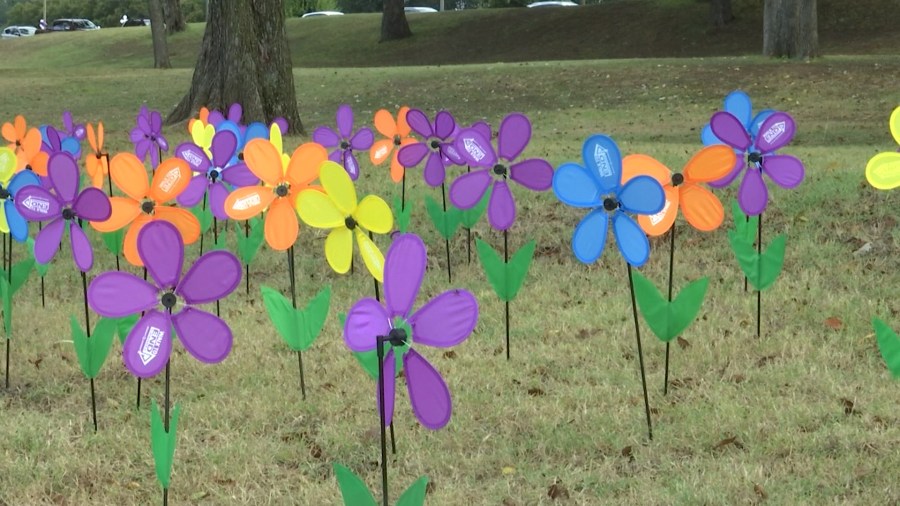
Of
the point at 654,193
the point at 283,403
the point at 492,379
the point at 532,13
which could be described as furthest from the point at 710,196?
the point at 532,13

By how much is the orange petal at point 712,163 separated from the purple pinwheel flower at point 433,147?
1.64 m

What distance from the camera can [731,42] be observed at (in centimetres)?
2580

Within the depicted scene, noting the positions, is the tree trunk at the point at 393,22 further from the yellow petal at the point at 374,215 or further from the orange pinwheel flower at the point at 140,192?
the yellow petal at the point at 374,215

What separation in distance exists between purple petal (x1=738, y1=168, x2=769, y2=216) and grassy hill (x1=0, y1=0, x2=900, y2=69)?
19.8m

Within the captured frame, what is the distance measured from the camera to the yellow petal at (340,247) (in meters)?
3.60

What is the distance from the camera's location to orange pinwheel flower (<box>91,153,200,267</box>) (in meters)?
3.65

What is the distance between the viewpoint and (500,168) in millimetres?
4418

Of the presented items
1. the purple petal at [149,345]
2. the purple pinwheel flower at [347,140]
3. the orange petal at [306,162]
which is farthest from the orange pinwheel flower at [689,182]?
the purple pinwheel flower at [347,140]

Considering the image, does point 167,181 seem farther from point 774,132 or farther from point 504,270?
point 774,132

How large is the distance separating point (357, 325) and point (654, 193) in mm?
1288

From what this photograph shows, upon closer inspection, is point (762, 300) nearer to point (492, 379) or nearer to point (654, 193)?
point (492, 379)

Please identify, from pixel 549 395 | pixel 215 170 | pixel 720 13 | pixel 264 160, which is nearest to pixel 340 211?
pixel 264 160

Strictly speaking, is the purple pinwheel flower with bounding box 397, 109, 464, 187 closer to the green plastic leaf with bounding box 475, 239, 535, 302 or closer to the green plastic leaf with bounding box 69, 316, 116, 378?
the green plastic leaf with bounding box 475, 239, 535, 302

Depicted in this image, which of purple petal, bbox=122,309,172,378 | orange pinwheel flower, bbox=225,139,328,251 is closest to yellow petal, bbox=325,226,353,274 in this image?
orange pinwheel flower, bbox=225,139,328,251
